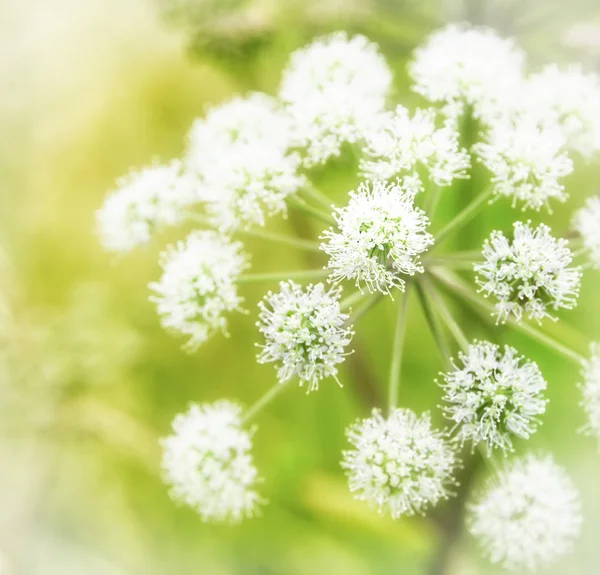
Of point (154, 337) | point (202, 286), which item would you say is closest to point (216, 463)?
point (202, 286)

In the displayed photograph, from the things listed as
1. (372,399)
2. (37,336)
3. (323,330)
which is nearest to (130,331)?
(37,336)

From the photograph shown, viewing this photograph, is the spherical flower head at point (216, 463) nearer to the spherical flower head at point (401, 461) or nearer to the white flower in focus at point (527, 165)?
the spherical flower head at point (401, 461)

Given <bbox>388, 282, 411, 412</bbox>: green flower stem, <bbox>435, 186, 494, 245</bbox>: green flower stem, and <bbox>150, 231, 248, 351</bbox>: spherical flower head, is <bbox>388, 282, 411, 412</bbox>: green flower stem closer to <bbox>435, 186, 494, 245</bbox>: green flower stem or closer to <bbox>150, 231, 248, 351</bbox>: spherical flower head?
<bbox>435, 186, 494, 245</bbox>: green flower stem

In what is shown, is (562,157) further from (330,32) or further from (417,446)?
(330,32)

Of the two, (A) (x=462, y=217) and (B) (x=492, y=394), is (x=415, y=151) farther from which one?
(B) (x=492, y=394)

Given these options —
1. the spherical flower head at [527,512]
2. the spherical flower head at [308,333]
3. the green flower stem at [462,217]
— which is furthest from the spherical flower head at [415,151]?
the spherical flower head at [527,512]
